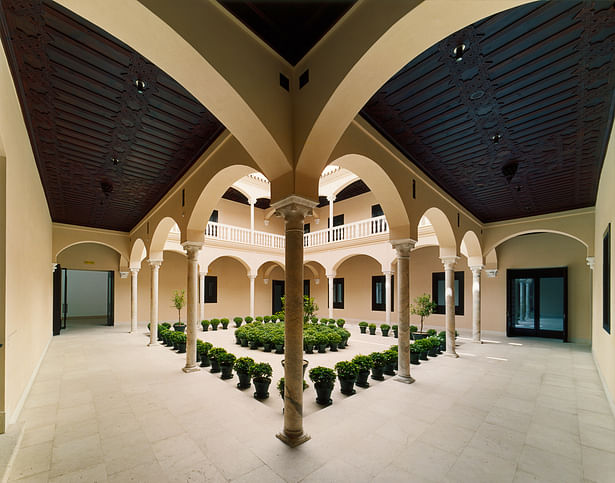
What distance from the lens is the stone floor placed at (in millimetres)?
3209

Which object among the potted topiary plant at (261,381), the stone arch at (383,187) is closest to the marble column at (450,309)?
the stone arch at (383,187)

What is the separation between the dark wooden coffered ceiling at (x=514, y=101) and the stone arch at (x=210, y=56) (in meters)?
1.78

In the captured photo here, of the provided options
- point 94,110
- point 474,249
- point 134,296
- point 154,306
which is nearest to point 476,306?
point 474,249

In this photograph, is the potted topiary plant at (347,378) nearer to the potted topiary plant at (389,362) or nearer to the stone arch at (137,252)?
the potted topiary plant at (389,362)

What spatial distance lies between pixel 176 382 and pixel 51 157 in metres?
5.16

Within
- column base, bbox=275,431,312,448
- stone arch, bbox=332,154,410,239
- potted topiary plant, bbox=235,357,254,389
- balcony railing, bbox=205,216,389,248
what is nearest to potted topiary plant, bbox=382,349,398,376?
stone arch, bbox=332,154,410,239

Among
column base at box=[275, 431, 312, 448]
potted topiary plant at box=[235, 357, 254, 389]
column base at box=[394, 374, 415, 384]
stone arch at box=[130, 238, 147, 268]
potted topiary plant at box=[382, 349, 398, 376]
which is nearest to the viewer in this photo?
column base at box=[275, 431, 312, 448]

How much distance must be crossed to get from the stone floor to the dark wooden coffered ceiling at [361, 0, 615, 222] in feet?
14.9

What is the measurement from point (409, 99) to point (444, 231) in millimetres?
5332

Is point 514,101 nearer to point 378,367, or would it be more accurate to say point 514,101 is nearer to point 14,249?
point 378,367

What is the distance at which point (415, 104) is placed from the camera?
4.50 m

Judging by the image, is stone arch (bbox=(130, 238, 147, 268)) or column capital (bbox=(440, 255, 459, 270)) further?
stone arch (bbox=(130, 238, 147, 268))

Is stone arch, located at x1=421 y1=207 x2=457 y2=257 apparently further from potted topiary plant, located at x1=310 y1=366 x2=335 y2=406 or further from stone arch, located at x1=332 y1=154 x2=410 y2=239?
potted topiary plant, located at x1=310 y1=366 x2=335 y2=406

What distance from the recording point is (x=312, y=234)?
676 inches
